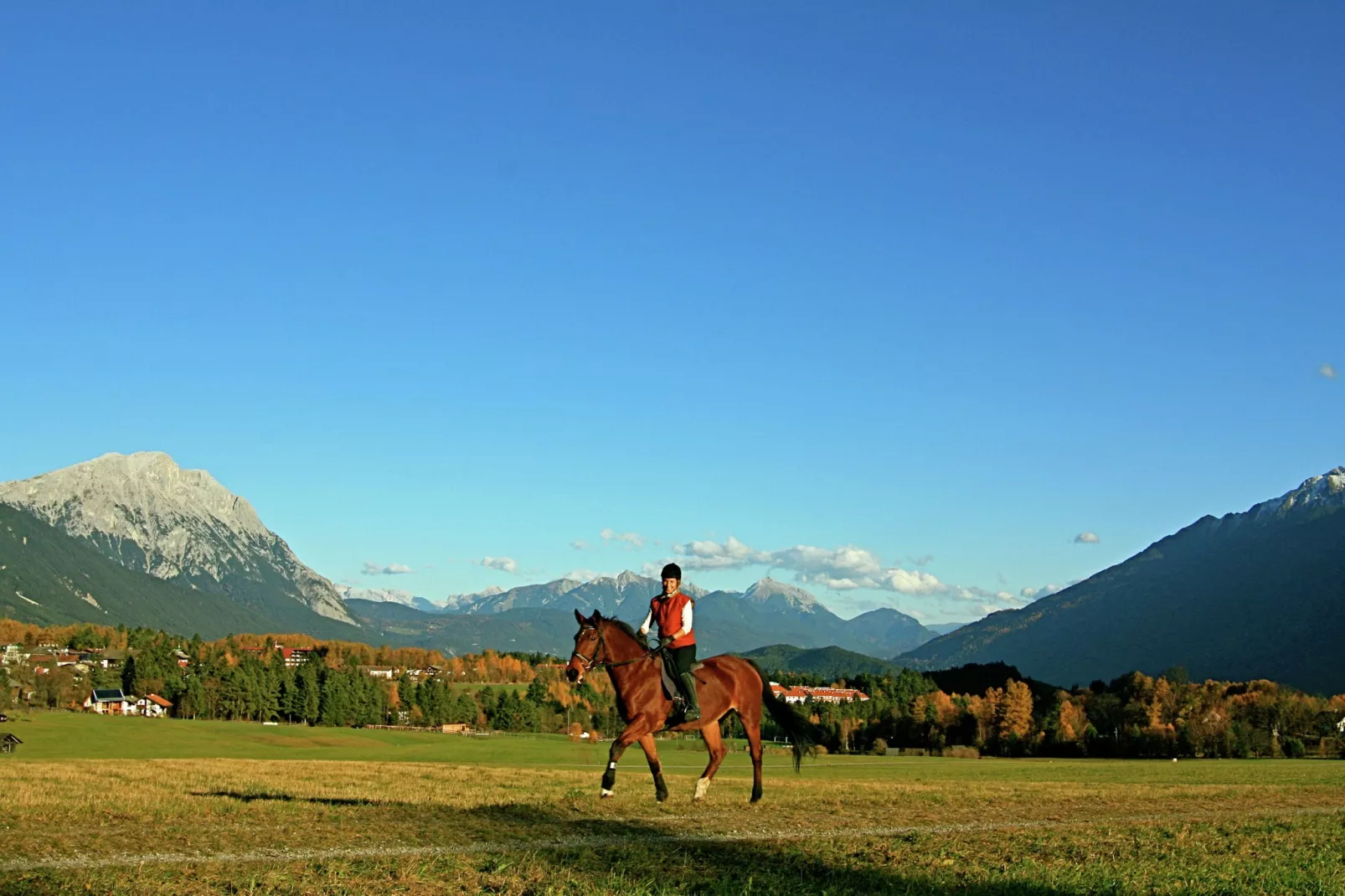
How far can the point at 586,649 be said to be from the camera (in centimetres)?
2130

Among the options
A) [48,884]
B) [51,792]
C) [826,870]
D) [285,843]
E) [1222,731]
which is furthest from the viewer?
[1222,731]

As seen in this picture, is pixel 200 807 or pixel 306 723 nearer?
pixel 200 807

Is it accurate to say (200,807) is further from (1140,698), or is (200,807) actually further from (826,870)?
(1140,698)

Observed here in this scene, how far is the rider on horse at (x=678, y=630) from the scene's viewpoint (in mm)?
21859

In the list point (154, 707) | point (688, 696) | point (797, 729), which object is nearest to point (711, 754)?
point (688, 696)

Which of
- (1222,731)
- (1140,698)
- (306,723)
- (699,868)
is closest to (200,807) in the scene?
(699,868)

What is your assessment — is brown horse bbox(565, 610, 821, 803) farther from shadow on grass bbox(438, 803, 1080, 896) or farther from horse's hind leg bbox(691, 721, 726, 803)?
shadow on grass bbox(438, 803, 1080, 896)

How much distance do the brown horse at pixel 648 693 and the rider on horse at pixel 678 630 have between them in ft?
1.04

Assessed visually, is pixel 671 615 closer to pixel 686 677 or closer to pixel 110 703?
pixel 686 677

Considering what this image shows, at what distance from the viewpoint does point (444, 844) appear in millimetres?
15539

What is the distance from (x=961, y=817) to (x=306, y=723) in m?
171

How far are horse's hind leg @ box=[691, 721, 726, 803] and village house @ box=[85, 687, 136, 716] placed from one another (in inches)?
7187

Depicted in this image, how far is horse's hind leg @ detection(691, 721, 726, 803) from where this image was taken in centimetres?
2219

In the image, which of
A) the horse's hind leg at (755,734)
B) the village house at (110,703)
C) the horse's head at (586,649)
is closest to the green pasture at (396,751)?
the village house at (110,703)
